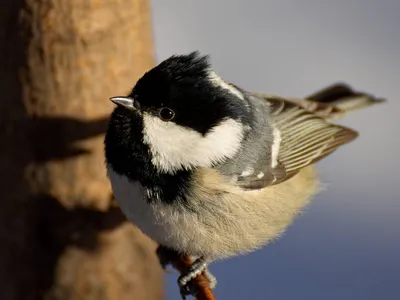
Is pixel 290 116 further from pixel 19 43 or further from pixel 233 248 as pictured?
pixel 19 43

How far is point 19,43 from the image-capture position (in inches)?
52.5

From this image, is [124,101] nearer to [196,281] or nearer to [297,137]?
[196,281]

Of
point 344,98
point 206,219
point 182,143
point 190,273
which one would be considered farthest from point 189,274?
point 344,98

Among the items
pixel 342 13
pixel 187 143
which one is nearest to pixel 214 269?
pixel 342 13

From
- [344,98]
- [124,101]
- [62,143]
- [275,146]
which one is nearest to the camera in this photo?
[124,101]

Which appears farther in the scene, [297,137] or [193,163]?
[297,137]

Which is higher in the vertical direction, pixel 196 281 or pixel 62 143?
pixel 62 143

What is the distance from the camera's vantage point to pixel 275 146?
1502mm

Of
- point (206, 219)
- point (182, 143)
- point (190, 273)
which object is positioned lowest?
point (190, 273)

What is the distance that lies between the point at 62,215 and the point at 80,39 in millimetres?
269

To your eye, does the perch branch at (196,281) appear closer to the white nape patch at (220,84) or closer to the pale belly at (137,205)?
the pale belly at (137,205)

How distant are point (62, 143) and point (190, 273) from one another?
10.9 inches

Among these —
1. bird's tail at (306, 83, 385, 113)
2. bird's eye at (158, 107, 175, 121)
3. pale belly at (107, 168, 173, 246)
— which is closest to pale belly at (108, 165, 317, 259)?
pale belly at (107, 168, 173, 246)

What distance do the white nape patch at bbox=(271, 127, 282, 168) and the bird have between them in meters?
0.01
